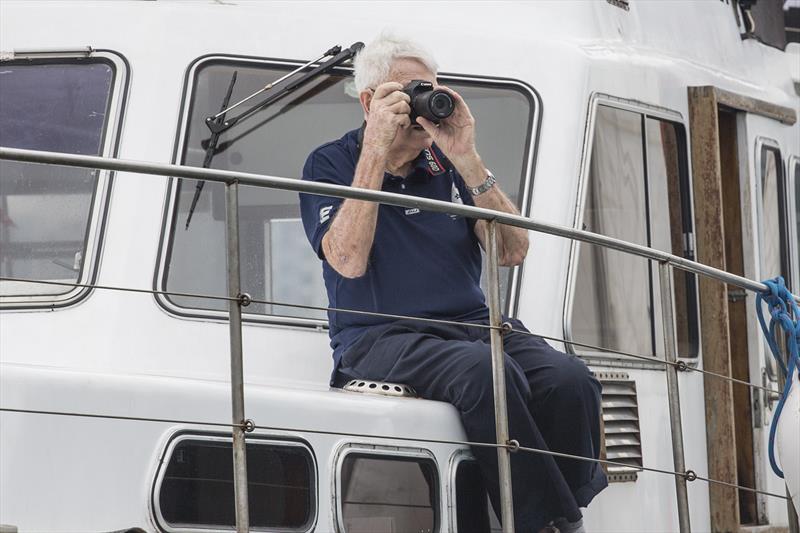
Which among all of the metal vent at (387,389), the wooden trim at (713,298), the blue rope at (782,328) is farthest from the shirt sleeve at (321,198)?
the wooden trim at (713,298)

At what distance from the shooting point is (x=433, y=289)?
418cm

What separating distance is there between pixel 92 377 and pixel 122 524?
14.0 inches

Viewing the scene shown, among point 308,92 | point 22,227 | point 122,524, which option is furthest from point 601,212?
point 122,524

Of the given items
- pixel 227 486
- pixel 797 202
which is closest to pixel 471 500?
pixel 227 486

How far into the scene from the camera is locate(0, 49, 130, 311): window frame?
434 centimetres

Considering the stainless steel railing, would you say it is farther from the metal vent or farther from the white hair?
the white hair

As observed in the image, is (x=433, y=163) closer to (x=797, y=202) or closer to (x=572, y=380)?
(x=572, y=380)

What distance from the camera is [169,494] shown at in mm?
3467

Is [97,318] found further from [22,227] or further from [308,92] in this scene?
[308,92]

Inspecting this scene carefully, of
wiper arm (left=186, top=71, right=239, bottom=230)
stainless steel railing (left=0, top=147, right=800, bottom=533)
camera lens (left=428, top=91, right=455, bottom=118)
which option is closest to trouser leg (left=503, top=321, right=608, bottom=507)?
stainless steel railing (left=0, top=147, right=800, bottom=533)

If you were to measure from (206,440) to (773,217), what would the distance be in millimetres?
3553

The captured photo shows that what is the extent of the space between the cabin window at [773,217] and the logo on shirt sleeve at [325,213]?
8.64 ft

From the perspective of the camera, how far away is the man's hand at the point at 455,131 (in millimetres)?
4129

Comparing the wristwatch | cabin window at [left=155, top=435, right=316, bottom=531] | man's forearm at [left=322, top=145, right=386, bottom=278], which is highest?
the wristwatch
